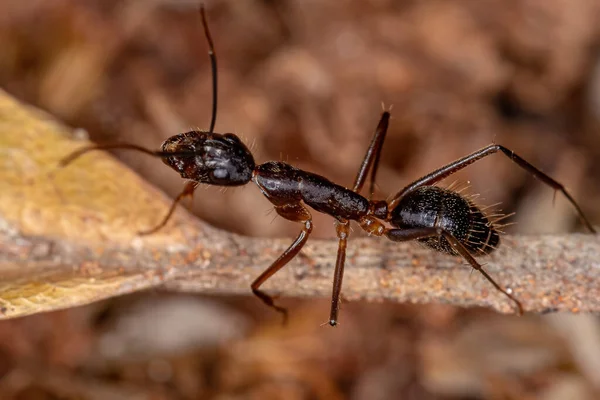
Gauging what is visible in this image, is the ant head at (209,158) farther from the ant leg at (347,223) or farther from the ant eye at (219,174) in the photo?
the ant leg at (347,223)

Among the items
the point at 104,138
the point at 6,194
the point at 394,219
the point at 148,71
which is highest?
the point at 148,71

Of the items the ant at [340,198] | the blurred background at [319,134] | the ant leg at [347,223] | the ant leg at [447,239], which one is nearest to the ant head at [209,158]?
the ant at [340,198]

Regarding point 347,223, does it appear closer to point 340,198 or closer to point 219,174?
point 340,198

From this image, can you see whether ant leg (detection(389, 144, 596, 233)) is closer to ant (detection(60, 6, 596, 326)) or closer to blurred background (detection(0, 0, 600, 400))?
ant (detection(60, 6, 596, 326))

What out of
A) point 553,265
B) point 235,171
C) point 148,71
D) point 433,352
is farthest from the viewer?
point 148,71

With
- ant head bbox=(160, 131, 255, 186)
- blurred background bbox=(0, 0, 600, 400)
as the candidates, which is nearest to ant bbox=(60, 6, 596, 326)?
ant head bbox=(160, 131, 255, 186)

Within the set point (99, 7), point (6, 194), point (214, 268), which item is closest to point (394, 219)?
point (214, 268)

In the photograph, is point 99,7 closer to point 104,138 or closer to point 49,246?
point 104,138
